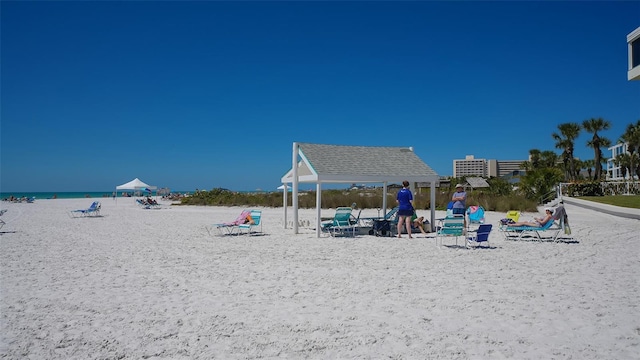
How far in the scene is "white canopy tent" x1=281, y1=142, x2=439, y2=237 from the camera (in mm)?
14531

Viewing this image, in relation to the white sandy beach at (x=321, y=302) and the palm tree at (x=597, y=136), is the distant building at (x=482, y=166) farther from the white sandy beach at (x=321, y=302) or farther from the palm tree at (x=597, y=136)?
the white sandy beach at (x=321, y=302)

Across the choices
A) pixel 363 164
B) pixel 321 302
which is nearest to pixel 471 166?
→ pixel 363 164

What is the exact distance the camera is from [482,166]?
173250 millimetres

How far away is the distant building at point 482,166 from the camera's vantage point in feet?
562

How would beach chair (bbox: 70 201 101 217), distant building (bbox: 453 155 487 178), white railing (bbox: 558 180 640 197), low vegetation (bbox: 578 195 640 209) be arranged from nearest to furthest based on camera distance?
beach chair (bbox: 70 201 101 217) → low vegetation (bbox: 578 195 640 209) → white railing (bbox: 558 180 640 197) → distant building (bbox: 453 155 487 178)

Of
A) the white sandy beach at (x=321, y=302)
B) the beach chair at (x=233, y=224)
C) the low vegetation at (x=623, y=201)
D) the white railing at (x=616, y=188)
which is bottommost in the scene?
the white sandy beach at (x=321, y=302)

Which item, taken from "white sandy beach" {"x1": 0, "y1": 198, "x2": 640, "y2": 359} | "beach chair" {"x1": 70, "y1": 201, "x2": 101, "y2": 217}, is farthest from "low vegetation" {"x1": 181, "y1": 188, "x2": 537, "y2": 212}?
"white sandy beach" {"x1": 0, "y1": 198, "x2": 640, "y2": 359}

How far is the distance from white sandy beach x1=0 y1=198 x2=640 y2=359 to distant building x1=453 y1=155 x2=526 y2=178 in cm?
16948

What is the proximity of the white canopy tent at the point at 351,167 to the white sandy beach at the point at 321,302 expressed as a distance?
3.67 metres

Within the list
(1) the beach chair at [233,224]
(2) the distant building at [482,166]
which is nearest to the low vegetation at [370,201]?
(1) the beach chair at [233,224]

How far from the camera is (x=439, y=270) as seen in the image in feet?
27.6

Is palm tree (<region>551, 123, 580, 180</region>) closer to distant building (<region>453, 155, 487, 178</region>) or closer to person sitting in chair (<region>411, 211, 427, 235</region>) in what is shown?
person sitting in chair (<region>411, 211, 427, 235</region>)

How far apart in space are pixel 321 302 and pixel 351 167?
30.4ft

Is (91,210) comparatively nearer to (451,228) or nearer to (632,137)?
(451,228)
